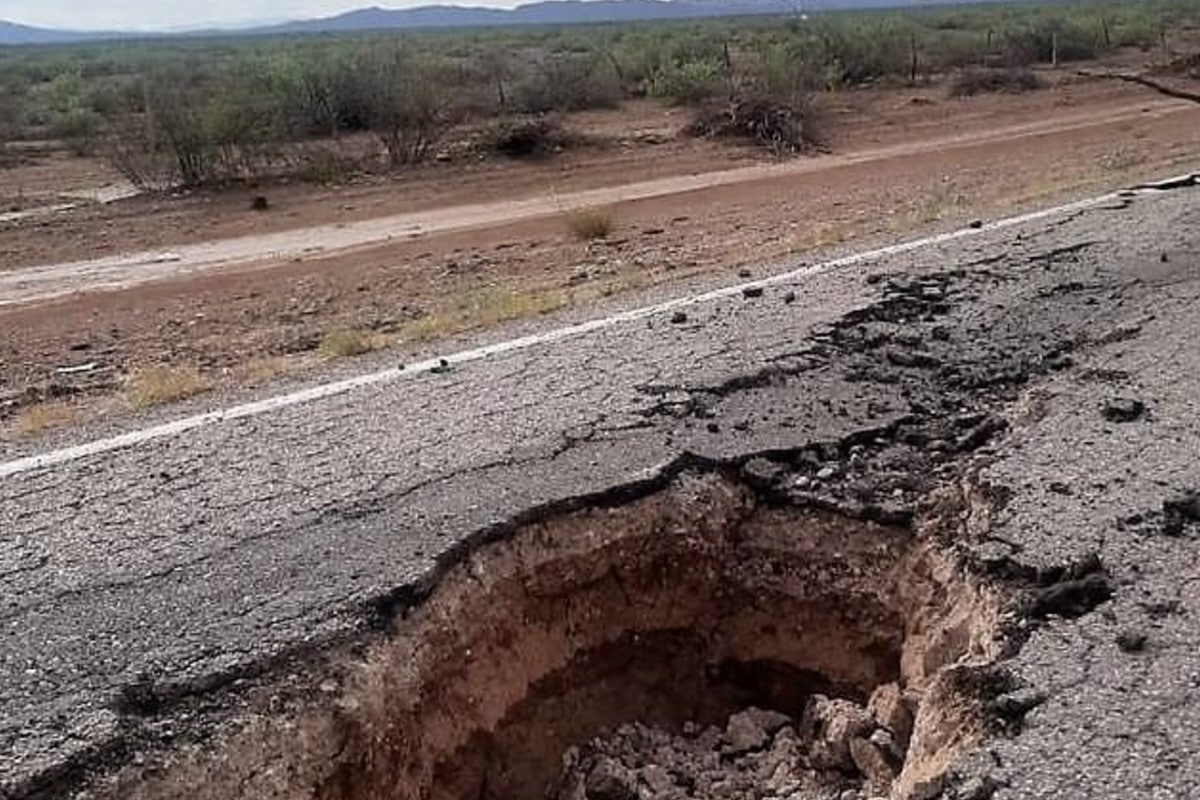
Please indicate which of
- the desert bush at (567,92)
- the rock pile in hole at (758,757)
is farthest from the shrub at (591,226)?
the desert bush at (567,92)

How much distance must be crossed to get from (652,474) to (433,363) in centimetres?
216

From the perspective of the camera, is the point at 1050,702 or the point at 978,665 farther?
the point at 978,665

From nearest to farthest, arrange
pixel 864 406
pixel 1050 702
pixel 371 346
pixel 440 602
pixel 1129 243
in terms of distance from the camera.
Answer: pixel 1050 702 < pixel 440 602 < pixel 864 406 < pixel 371 346 < pixel 1129 243

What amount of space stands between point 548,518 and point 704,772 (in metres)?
1.02

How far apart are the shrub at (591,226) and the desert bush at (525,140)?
Result: 5.91 metres

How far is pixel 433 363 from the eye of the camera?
6961mm

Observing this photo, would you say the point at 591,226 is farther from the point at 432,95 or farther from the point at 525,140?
the point at 432,95

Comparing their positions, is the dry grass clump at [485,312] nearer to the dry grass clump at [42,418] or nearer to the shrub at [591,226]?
the dry grass clump at [42,418]

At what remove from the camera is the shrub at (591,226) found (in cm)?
1359

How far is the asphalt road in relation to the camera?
3621 millimetres

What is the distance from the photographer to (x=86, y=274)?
13445 millimetres

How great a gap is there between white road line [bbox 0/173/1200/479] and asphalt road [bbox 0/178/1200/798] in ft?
0.13

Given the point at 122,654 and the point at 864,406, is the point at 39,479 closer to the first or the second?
the point at 122,654

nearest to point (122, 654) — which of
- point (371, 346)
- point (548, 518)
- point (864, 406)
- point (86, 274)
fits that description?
point (548, 518)
